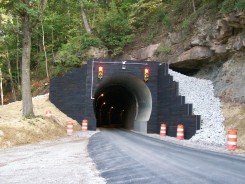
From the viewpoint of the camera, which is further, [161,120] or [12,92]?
[12,92]

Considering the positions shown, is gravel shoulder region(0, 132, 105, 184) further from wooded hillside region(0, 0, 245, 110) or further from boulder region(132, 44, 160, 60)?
boulder region(132, 44, 160, 60)

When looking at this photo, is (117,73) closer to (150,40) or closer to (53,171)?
(150,40)

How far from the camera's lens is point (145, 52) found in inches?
1246

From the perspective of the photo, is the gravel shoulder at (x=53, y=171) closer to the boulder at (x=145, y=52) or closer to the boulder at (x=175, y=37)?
the boulder at (x=175, y=37)

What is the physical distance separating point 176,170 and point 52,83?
850 inches

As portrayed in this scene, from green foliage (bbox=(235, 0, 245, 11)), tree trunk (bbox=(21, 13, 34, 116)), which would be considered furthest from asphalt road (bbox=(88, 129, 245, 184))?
green foliage (bbox=(235, 0, 245, 11))

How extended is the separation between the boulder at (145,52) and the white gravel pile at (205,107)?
599 centimetres

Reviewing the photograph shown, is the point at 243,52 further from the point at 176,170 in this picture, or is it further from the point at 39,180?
the point at 39,180

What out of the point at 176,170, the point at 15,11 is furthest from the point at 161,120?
the point at 176,170

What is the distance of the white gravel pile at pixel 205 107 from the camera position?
678 inches

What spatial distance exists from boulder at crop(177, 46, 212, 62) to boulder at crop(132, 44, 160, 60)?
14.9 ft

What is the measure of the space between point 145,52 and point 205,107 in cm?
1212

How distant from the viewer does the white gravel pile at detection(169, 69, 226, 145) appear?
17.2 metres

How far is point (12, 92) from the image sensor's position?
43562mm
